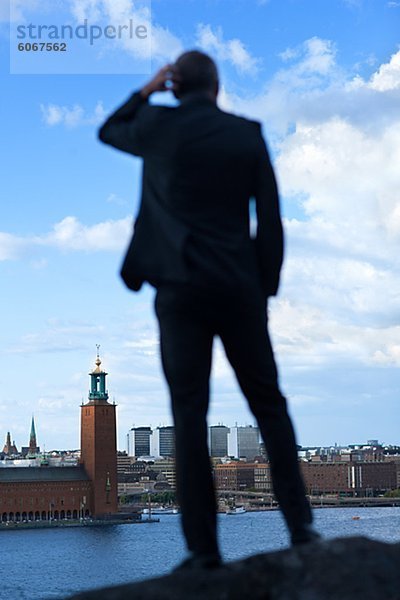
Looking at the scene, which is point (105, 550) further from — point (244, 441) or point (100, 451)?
point (244, 441)

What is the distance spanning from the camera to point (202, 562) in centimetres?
223

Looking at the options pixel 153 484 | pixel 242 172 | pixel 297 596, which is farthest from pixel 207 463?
pixel 153 484

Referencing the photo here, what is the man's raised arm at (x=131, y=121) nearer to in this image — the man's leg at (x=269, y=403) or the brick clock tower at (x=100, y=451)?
the man's leg at (x=269, y=403)

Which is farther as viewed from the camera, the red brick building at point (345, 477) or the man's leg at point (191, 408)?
the red brick building at point (345, 477)

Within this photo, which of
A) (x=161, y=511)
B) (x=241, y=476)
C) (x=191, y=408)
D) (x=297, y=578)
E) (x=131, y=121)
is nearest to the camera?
(x=297, y=578)

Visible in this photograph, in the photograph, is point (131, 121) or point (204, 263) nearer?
point (204, 263)

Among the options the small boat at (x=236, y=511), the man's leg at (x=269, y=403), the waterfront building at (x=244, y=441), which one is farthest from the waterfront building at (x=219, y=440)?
the man's leg at (x=269, y=403)

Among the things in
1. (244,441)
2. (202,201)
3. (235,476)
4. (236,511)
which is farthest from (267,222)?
(244,441)

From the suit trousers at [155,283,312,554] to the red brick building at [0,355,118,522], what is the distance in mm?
58914

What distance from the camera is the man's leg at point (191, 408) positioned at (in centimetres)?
224

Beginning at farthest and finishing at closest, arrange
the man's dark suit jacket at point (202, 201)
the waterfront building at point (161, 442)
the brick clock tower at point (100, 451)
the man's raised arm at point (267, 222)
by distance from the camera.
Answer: the waterfront building at point (161, 442) → the brick clock tower at point (100, 451) → the man's raised arm at point (267, 222) → the man's dark suit jacket at point (202, 201)

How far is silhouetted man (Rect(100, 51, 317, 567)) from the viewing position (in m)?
2.20

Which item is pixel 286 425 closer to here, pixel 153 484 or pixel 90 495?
pixel 90 495

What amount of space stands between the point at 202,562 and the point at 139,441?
146 m
